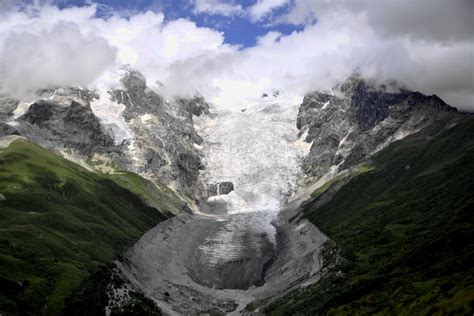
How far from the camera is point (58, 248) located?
186 m

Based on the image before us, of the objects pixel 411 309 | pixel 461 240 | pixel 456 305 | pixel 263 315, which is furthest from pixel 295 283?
pixel 456 305

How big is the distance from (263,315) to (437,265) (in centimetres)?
4872

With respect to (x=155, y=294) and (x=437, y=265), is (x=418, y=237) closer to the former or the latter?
(x=437, y=265)

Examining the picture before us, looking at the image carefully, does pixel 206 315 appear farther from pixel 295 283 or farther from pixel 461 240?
pixel 461 240

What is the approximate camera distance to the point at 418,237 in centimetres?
19050

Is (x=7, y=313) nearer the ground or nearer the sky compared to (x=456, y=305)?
nearer the sky

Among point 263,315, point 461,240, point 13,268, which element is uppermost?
point 13,268

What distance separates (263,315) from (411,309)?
164 ft

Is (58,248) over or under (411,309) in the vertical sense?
over

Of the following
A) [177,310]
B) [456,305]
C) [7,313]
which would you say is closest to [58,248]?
[177,310]

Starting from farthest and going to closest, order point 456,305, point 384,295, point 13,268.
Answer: point 13,268, point 384,295, point 456,305

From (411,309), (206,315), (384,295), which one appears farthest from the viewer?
(206,315)

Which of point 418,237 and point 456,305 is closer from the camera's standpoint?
point 456,305

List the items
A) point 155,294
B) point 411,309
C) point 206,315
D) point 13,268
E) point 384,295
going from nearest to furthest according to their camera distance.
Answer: point 411,309
point 384,295
point 13,268
point 206,315
point 155,294
